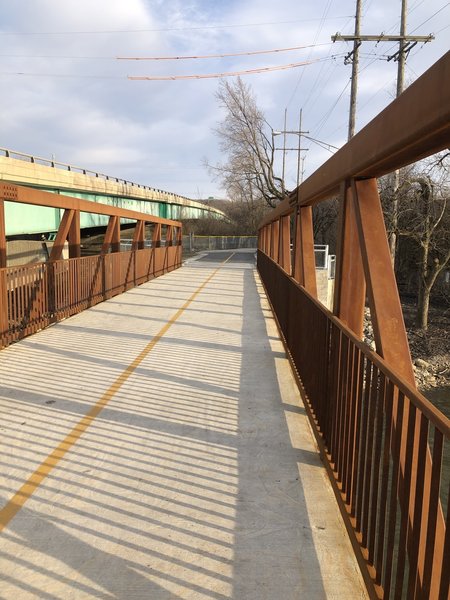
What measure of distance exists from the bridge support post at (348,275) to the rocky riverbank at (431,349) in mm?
13049

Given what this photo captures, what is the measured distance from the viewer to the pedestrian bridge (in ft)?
8.23

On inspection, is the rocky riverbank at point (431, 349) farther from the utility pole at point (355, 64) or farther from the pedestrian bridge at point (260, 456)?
the pedestrian bridge at point (260, 456)

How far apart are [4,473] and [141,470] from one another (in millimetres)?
1089

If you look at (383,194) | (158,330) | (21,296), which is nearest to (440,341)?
(383,194)

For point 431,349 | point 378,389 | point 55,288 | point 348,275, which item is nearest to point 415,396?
point 378,389

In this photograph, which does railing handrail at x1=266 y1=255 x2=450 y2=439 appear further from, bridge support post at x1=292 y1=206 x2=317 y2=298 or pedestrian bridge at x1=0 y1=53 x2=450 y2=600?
bridge support post at x1=292 y1=206 x2=317 y2=298

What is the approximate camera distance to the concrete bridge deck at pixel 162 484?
2.74 m

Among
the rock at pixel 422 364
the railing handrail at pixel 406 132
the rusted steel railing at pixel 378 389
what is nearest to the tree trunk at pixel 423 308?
the rock at pixel 422 364

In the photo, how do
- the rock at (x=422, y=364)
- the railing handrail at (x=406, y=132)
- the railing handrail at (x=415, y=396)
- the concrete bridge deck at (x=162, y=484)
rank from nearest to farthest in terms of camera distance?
the railing handrail at (x=415, y=396) < the railing handrail at (x=406, y=132) < the concrete bridge deck at (x=162, y=484) < the rock at (x=422, y=364)

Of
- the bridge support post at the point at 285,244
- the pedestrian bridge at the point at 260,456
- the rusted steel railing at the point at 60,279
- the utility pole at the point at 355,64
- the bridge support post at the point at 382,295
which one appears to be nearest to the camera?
the pedestrian bridge at the point at 260,456

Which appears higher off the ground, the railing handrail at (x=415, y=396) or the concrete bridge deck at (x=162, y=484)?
the railing handrail at (x=415, y=396)

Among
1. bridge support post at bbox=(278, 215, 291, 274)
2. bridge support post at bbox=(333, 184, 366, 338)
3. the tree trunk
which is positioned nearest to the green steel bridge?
bridge support post at bbox=(278, 215, 291, 274)

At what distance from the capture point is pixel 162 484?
147 inches

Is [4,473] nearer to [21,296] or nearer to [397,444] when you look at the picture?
[397,444]
